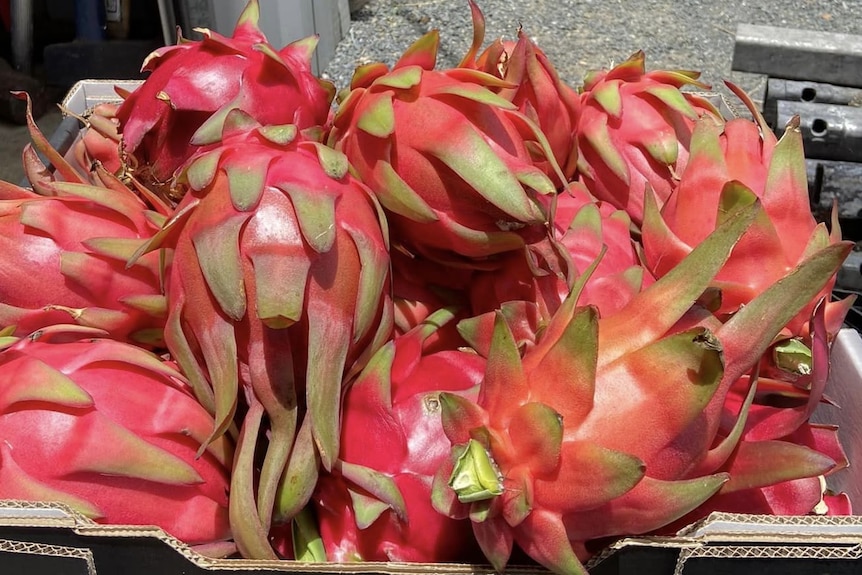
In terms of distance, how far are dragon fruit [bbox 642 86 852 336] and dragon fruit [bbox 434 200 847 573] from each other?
149mm

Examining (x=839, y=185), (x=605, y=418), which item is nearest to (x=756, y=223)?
(x=605, y=418)

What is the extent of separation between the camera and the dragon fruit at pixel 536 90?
89cm

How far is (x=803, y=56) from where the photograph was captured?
5.27ft

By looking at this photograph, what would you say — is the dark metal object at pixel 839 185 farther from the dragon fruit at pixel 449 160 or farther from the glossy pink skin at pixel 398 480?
the glossy pink skin at pixel 398 480

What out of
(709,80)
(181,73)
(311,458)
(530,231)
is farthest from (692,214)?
(709,80)

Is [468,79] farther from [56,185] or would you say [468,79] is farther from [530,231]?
[56,185]

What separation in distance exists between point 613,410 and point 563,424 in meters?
0.04

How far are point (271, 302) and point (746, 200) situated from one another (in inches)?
17.9

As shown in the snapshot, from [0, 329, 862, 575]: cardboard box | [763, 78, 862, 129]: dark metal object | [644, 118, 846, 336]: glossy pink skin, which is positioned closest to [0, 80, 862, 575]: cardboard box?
[0, 329, 862, 575]: cardboard box

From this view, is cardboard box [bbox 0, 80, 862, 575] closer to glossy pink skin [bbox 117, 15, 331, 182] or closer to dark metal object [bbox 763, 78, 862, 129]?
glossy pink skin [bbox 117, 15, 331, 182]

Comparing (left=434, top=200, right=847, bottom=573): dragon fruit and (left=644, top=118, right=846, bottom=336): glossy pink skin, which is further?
(left=644, top=118, right=846, bottom=336): glossy pink skin

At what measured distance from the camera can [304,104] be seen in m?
0.93

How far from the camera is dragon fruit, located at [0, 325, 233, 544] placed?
66 centimetres

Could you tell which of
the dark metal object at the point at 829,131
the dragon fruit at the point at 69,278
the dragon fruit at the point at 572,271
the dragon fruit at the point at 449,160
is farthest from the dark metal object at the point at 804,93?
the dragon fruit at the point at 69,278
